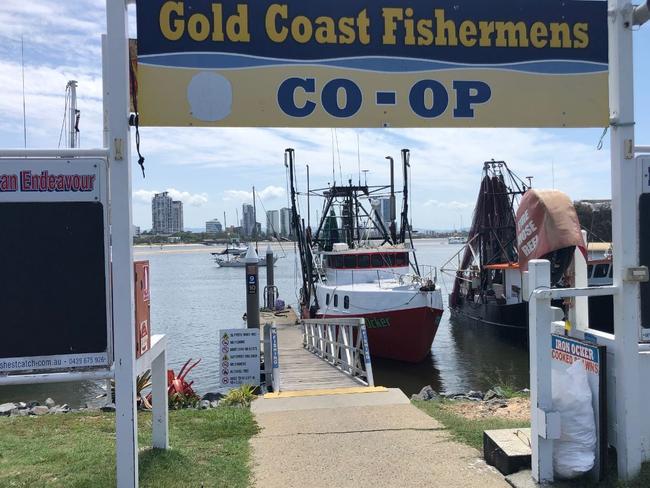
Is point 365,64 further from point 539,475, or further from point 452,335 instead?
point 452,335

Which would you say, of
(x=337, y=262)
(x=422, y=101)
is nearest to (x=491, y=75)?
(x=422, y=101)

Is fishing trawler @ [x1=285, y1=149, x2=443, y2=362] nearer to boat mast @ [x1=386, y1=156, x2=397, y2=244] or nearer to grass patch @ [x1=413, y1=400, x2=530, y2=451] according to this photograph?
boat mast @ [x1=386, y1=156, x2=397, y2=244]

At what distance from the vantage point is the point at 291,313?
1115 inches

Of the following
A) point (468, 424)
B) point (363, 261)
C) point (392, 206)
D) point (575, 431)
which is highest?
point (392, 206)

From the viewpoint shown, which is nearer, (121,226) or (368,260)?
(121,226)

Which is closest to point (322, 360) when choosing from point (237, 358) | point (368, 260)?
point (237, 358)

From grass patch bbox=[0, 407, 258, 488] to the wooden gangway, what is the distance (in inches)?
191

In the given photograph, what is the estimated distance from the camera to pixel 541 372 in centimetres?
448

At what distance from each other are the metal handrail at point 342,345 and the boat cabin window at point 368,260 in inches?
107

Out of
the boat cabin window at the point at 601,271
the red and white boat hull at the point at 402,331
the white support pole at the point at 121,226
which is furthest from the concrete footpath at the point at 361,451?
the boat cabin window at the point at 601,271

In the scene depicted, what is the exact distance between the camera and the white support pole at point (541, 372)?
4.47 meters

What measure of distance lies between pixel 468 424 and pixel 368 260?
15.6 metres

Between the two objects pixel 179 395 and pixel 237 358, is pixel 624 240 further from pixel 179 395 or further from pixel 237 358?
pixel 237 358

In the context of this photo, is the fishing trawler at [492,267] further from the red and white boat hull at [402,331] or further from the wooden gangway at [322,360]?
the wooden gangway at [322,360]
